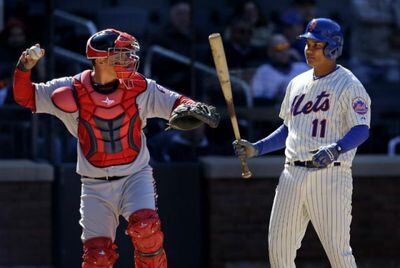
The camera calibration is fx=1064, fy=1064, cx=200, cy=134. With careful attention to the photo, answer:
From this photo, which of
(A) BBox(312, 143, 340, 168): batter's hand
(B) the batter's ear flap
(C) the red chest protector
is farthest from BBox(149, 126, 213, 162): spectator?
(A) BBox(312, 143, 340, 168): batter's hand

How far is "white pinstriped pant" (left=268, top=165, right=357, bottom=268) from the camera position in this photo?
21.8 ft

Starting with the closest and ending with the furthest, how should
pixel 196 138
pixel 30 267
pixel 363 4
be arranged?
1. pixel 30 267
2. pixel 196 138
3. pixel 363 4

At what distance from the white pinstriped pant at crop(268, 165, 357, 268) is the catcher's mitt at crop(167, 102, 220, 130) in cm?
67

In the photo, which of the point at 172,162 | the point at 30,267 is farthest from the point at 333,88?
the point at 30,267

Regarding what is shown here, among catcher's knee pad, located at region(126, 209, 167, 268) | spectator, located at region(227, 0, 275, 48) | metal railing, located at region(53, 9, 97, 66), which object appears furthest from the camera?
spectator, located at region(227, 0, 275, 48)

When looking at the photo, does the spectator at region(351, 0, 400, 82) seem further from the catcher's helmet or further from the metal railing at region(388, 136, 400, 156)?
the catcher's helmet

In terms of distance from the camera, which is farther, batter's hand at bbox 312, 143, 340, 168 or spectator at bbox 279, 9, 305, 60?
spectator at bbox 279, 9, 305, 60

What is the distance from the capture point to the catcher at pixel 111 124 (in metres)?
6.59

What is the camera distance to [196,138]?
9.52 m

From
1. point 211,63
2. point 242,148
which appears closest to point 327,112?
point 242,148

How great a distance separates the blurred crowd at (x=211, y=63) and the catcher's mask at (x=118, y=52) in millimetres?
2544

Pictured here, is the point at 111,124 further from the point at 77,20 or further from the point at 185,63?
the point at 77,20

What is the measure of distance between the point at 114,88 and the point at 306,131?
1.25 metres

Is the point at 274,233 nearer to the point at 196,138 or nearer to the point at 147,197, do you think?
the point at 147,197
